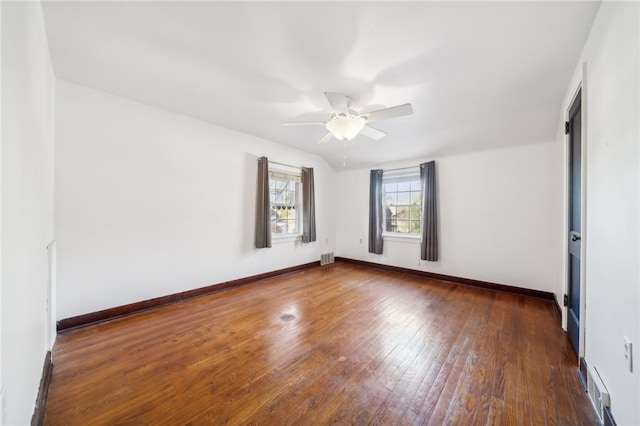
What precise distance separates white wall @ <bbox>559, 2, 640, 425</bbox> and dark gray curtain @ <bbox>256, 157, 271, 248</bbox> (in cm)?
353

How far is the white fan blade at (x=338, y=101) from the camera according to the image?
2.01m

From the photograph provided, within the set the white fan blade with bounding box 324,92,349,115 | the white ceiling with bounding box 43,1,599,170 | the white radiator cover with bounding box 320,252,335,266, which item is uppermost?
the white ceiling with bounding box 43,1,599,170

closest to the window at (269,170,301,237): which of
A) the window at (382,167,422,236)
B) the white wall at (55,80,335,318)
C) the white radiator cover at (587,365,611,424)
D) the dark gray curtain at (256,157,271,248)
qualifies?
the dark gray curtain at (256,157,271,248)

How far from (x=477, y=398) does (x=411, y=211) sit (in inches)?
137

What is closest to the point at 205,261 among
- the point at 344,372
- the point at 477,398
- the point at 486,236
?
the point at 344,372

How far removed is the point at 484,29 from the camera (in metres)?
1.63

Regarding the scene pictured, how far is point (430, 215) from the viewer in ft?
13.6

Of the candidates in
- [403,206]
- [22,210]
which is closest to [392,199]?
[403,206]

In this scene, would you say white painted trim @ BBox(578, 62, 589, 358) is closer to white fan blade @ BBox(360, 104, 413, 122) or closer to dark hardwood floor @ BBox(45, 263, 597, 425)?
dark hardwood floor @ BBox(45, 263, 597, 425)

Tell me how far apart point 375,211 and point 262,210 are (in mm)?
2321

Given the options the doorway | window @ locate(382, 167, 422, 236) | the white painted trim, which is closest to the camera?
the white painted trim

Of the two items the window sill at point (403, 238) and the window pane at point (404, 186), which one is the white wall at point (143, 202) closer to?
the window sill at point (403, 238)

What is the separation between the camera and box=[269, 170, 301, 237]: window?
4367mm

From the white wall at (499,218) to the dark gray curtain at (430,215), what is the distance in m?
0.12
